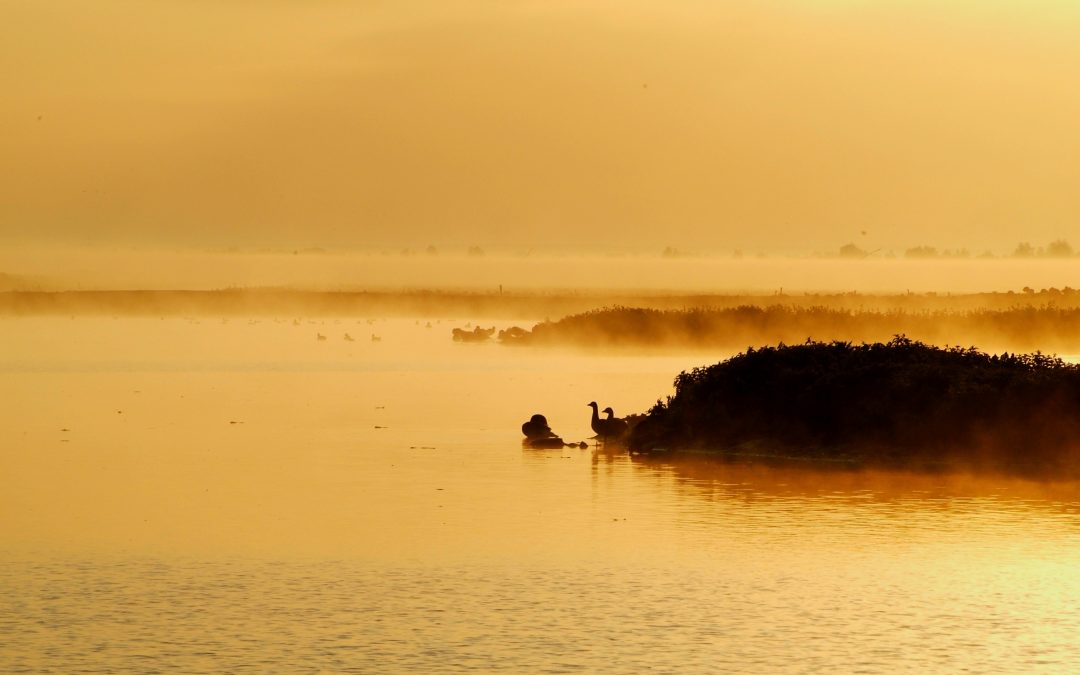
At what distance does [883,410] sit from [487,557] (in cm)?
1569

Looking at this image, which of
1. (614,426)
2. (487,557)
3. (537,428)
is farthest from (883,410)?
(487,557)

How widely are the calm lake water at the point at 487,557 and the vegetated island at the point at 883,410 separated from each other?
1.65m

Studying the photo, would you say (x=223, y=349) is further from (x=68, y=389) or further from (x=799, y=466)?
(x=799, y=466)

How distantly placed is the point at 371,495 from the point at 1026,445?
14473 mm

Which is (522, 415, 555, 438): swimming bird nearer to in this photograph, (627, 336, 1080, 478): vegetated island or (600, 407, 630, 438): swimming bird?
(600, 407, 630, 438): swimming bird

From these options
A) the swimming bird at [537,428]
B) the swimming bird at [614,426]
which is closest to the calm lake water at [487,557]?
the swimming bird at [537,428]

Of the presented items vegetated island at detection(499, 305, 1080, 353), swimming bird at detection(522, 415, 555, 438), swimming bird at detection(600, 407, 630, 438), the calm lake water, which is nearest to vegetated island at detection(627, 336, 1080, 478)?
swimming bird at detection(600, 407, 630, 438)

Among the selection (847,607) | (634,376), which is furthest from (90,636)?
(634,376)

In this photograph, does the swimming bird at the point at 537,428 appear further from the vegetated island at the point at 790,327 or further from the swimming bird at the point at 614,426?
the vegetated island at the point at 790,327

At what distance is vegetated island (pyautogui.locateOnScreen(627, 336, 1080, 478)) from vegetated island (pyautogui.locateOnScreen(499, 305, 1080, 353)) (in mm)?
49084

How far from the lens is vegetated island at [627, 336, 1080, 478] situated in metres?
37.2

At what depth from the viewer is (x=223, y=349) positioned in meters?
96.9

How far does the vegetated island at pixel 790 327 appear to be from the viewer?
300 ft

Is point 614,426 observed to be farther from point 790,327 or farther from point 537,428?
point 790,327
